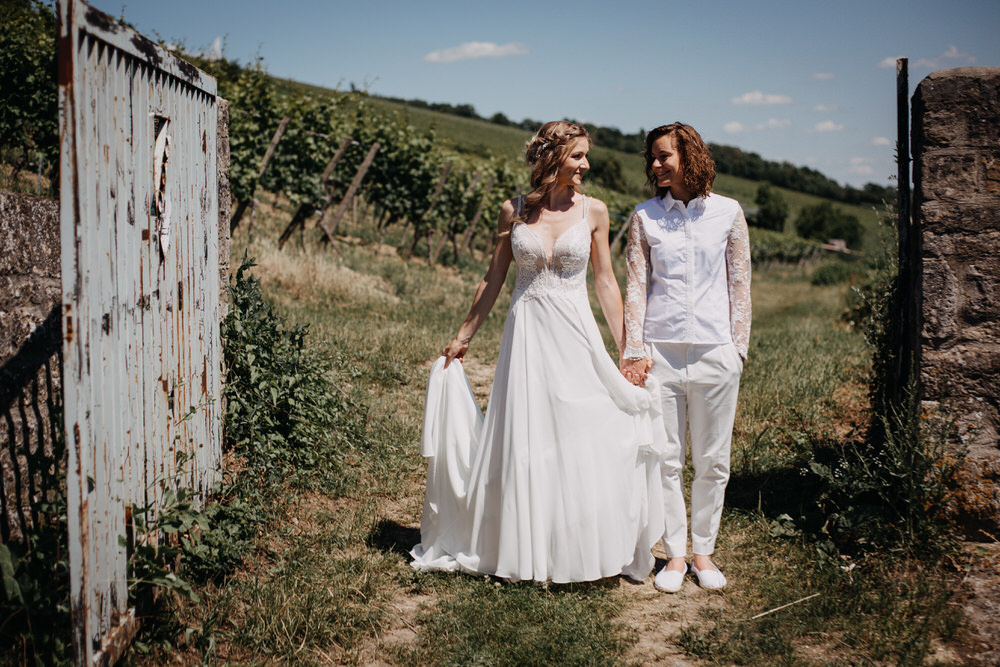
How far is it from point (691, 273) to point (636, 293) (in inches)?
10.4

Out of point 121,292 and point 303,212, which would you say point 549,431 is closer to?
point 121,292

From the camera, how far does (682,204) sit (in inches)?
132

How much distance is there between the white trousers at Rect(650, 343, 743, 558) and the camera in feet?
10.9

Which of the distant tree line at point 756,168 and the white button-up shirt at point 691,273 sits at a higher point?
the distant tree line at point 756,168

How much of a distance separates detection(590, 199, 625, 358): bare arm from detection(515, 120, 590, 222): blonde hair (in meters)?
0.25

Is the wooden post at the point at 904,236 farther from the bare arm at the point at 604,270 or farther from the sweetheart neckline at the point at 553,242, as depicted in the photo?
the sweetheart neckline at the point at 553,242

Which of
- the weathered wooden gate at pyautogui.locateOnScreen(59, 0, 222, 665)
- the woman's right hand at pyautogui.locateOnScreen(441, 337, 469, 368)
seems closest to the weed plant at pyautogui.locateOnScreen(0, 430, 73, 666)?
the weathered wooden gate at pyautogui.locateOnScreen(59, 0, 222, 665)

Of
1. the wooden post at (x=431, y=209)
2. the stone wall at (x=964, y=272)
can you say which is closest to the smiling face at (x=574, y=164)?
the stone wall at (x=964, y=272)

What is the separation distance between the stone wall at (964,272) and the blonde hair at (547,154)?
5.41 ft

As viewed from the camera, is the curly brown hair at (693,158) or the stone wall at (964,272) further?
the stone wall at (964,272)

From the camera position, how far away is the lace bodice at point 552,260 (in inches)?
134

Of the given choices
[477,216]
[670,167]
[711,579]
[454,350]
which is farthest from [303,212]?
[711,579]

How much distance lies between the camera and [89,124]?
2.18 metres

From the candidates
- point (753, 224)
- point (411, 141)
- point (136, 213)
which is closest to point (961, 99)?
point (136, 213)
